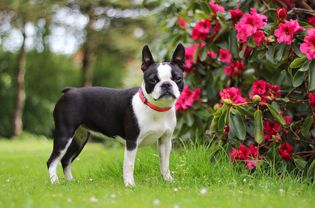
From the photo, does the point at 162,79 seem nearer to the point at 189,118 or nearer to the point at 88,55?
the point at 189,118

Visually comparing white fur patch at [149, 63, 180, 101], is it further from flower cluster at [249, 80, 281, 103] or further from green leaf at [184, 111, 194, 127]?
green leaf at [184, 111, 194, 127]

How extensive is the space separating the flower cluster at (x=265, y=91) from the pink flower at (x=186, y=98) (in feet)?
3.70

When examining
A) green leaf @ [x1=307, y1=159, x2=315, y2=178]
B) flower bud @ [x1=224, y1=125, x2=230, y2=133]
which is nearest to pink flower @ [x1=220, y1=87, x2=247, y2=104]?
flower bud @ [x1=224, y1=125, x2=230, y2=133]

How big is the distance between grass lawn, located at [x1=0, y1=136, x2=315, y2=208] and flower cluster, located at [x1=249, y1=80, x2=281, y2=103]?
86cm

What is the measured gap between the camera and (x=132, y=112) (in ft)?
17.3

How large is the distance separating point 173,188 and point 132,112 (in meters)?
0.88

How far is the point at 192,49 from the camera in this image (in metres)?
7.05

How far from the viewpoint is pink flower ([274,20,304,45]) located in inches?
222

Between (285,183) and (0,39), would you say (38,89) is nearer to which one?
(0,39)

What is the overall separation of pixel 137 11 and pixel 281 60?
48.6ft

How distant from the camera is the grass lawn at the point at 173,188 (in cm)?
434

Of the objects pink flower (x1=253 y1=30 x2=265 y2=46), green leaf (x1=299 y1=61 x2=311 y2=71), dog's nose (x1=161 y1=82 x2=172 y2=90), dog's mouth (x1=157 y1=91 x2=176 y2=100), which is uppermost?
pink flower (x1=253 y1=30 x2=265 y2=46)

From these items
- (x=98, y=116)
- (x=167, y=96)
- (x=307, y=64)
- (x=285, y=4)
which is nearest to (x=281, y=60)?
(x=307, y=64)

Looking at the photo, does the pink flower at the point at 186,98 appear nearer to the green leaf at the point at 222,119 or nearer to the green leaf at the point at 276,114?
the green leaf at the point at 222,119
